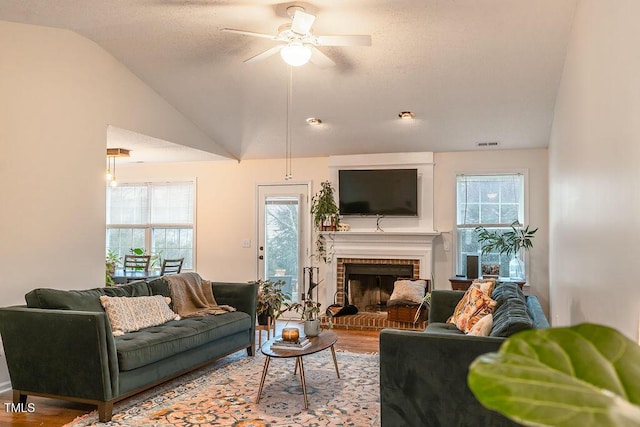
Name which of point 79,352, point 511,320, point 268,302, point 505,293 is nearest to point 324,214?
point 268,302

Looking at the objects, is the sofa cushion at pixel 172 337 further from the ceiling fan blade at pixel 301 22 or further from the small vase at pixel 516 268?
the small vase at pixel 516 268

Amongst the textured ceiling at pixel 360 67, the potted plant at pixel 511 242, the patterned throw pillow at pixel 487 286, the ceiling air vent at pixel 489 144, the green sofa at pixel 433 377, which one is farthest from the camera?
the ceiling air vent at pixel 489 144

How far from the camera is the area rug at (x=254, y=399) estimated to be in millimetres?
3549

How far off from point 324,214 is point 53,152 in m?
3.51

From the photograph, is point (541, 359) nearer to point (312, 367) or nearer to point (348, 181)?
point (312, 367)

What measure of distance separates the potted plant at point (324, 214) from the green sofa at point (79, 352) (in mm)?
3231

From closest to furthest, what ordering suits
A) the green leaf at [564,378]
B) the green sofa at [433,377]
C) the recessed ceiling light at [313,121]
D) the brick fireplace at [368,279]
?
the green leaf at [564,378]
the green sofa at [433,377]
the recessed ceiling light at [313,121]
the brick fireplace at [368,279]

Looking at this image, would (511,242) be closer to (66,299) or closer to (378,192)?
(378,192)

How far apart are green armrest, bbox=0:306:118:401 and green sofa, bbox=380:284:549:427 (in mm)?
1855

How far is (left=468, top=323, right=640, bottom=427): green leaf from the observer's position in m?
0.52

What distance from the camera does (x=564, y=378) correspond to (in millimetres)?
553

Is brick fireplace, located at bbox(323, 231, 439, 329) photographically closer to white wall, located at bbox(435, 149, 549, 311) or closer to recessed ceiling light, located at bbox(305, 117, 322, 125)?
white wall, located at bbox(435, 149, 549, 311)

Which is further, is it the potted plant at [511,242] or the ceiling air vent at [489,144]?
the ceiling air vent at [489,144]

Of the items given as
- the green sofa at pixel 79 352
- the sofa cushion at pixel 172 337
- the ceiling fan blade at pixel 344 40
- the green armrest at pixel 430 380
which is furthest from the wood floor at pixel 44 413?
the ceiling fan blade at pixel 344 40
